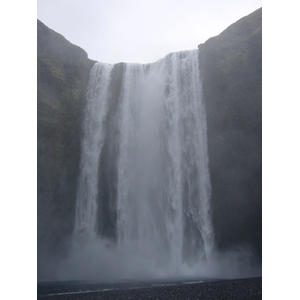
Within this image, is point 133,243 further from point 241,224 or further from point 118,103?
point 118,103

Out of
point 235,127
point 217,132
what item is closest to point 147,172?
point 217,132

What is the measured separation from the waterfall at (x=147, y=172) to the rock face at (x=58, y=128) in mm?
350

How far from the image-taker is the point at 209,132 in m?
9.84

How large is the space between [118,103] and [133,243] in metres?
4.58

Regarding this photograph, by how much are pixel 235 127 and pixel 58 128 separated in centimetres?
535

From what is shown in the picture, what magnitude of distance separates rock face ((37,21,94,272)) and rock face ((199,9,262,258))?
4.22 metres

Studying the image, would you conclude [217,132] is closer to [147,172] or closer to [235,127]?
[235,127]

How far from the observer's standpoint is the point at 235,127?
937 cm

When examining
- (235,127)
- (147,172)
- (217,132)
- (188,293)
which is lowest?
(188,293)

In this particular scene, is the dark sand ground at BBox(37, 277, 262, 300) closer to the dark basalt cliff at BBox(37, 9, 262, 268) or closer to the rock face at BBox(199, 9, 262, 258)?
the rock face at BBox(199, 9, 262, 258)

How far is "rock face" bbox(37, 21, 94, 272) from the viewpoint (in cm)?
902

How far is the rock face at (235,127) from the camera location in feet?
28.0

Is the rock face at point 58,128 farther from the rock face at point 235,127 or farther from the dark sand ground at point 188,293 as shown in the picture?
the rock face at point 235,127
